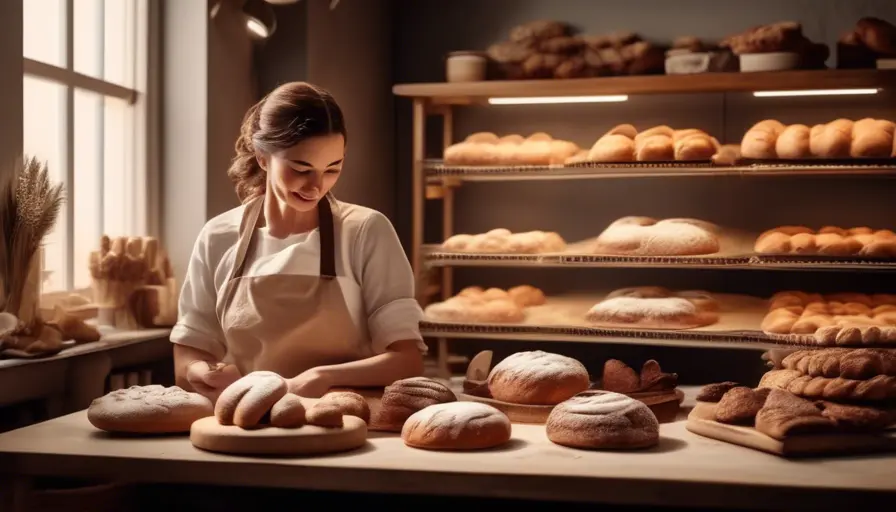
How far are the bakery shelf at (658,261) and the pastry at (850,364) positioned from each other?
205 cm

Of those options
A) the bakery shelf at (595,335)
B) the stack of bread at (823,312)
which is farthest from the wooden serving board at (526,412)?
the bakery shelf at (595,335)

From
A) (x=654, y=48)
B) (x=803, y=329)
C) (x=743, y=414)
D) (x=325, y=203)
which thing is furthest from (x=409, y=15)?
(x=743, y=414)

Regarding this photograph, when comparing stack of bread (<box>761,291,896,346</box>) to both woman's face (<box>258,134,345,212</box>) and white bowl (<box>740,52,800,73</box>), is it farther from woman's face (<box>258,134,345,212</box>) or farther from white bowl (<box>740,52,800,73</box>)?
woman's face (<box>258,134,345,212</box>)

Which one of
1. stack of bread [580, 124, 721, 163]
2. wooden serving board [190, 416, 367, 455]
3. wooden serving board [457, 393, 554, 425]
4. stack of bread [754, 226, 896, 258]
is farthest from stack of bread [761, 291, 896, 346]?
wooden serving board [190, 416, 367, 455]

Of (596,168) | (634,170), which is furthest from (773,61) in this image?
(596,168)

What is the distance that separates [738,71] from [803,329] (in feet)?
3.51

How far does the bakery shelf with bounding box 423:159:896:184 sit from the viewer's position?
386 centimetres

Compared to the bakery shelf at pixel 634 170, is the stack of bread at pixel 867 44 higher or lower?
higher

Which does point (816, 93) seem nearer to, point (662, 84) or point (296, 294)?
point (662, 84)

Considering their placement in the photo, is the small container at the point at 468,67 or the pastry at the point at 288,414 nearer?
the pastry at the point at 288,414

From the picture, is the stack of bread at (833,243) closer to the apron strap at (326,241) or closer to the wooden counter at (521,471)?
the apron strap at (326,241)

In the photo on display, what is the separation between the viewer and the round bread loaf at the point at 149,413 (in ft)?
5.86

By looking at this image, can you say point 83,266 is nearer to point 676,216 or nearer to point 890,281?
point 676,216

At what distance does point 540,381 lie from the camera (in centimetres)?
192
